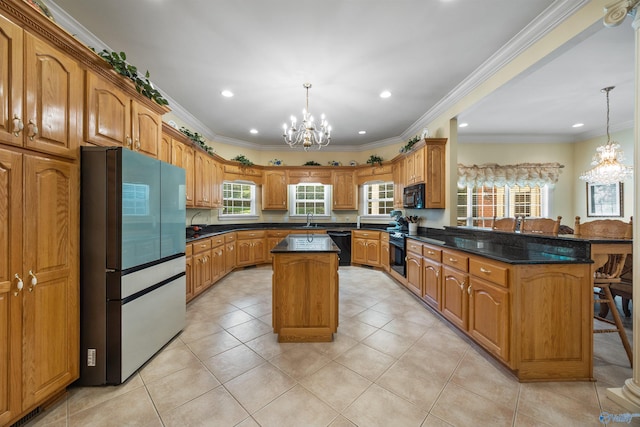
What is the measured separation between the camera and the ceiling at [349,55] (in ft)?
6.64

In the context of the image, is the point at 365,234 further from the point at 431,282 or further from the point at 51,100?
the point at 51,100

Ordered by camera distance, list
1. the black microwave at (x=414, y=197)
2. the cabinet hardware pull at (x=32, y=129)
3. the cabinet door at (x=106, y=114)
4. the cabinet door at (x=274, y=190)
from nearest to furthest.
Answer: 1. the cabinet hardware pull at (x=32, y=129)
2. the cabinet door at (x=106, y=114)
3. the black microwave at (x=414, y=197)
4. the cabinet door at (x=274, y=190)

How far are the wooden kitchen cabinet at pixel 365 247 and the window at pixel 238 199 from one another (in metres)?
2.71

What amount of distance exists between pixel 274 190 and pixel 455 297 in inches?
179

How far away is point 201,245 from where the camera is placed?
3.59 meters

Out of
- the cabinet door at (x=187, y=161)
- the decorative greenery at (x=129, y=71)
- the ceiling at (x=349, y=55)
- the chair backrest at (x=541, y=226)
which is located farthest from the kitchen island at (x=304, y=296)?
the chair backrest at (x=541, y=226)

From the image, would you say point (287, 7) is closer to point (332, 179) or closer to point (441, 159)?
point (441, 159)

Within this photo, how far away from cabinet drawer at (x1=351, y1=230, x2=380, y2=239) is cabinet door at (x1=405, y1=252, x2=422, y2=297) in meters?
1.47

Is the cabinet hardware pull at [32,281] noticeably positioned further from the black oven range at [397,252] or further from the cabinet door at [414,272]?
the black oven range at [397,252]

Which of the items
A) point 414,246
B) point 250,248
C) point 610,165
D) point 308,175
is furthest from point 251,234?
point 610,165

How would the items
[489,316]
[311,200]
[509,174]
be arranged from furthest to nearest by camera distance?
[311,200], [509,174], [489,316]

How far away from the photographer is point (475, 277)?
7.35 ft

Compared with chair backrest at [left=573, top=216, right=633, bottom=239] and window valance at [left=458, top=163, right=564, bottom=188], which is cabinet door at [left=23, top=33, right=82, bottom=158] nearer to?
chair backrest at [left=573, top=216, right=633, bottom=239]

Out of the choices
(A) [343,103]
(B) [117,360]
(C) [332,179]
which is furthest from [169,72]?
(C) [332,179]
